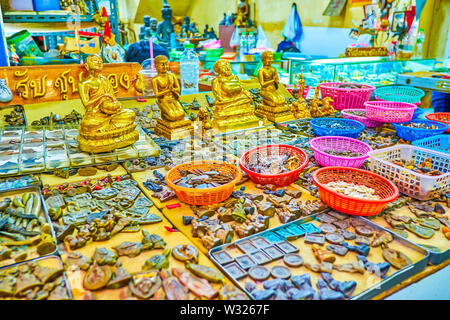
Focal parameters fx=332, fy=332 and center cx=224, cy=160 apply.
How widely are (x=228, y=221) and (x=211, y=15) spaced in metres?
10.3

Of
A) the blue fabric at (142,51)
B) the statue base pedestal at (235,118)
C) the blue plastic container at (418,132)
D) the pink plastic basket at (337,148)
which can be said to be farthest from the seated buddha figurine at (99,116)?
the blue fabric at (142,51)

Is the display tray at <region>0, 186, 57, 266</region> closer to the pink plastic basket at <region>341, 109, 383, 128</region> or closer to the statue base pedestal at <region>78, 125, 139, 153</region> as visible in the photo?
the statue base pedestal at <region>78, 125, 139, 153</region>

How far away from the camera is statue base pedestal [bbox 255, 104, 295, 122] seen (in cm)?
320

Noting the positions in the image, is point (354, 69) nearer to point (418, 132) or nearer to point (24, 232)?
point (418, 132)

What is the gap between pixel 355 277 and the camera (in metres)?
1.24

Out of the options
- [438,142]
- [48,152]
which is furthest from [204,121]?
[438,142]

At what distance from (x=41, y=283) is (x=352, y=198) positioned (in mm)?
1301

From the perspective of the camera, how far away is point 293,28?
7465 mm

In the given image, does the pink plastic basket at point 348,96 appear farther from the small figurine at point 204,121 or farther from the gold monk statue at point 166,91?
the gold monk statue at point 166,91

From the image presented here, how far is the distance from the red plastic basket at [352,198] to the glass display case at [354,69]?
2.47m

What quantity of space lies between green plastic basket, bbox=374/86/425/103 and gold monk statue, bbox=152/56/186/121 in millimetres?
2390
